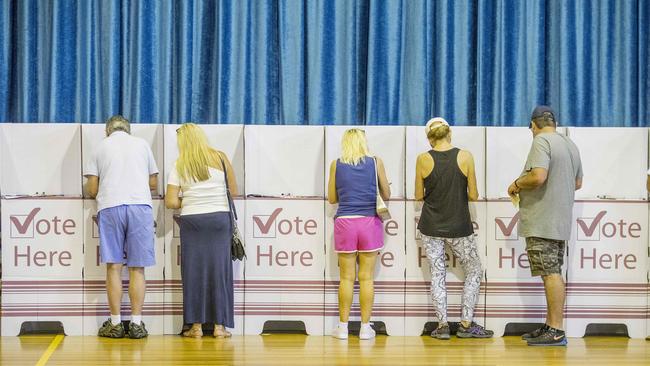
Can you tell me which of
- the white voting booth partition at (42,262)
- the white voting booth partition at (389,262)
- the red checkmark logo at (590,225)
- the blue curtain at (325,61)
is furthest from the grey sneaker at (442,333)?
the white voting booth partition at (42,262)

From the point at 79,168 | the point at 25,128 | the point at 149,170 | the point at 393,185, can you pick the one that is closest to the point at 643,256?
the point at 393,185

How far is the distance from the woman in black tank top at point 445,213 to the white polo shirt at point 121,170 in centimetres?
181

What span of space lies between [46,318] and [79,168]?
104 cm

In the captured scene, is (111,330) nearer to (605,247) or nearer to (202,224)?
(202,224)

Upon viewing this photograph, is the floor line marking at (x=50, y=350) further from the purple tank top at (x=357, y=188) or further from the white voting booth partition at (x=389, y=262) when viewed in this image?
the purple tank top at (x=357, y=188)

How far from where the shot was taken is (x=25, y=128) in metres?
6.08

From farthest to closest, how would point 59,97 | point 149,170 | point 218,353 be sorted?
point 59,97, point 149,170, point 218,353

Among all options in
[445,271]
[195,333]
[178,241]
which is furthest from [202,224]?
[445,271]

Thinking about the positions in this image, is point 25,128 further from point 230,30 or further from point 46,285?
point 230,30

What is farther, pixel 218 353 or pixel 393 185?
pixel 393 185

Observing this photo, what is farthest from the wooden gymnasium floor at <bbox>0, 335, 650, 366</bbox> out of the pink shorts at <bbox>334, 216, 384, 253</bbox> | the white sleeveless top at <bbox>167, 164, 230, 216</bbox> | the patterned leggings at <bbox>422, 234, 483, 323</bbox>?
the white sleeveless top at <bbox>167, 164, 230, 216</bbox>

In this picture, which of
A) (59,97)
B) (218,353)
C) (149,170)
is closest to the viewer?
(218,353)

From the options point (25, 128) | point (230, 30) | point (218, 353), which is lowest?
point (218, 353)

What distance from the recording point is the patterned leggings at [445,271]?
5934 millimetres
